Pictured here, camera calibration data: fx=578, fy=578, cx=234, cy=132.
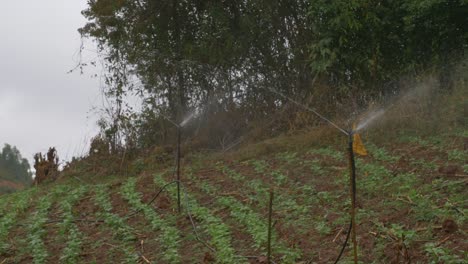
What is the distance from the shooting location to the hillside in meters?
4.92

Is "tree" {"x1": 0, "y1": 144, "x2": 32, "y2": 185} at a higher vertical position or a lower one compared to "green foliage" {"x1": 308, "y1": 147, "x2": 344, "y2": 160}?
higher

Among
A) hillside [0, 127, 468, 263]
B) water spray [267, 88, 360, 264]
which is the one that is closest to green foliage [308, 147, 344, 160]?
hillside [0, 127, 468, 263]

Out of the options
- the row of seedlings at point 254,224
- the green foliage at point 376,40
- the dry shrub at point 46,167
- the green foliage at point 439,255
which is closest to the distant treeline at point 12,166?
the dry shrub at point 46,167

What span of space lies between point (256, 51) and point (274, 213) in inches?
300

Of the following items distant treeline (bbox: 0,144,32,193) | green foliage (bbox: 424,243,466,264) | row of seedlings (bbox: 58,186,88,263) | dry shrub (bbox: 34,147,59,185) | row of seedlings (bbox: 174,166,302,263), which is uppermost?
distant treeline (bbox: 0,144,32,193)

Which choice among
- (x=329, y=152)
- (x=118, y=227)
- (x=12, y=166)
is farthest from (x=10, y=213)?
(x=12, y=166)

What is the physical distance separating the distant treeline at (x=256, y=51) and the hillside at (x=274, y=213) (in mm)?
2476

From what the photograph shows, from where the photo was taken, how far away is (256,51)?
526 inches

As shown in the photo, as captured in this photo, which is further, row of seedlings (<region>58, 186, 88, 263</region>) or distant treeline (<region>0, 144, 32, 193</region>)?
distant treeline (<region>0, 144, 32, 193</region>)

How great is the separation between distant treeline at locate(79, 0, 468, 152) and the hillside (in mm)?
2476

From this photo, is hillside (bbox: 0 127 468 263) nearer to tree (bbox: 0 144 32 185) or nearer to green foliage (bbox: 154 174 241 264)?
green foliage (bbox: 154 174 241 264)

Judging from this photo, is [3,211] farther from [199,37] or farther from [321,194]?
[199,37]

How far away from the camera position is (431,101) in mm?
9594

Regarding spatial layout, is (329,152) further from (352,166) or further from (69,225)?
(352,166)
